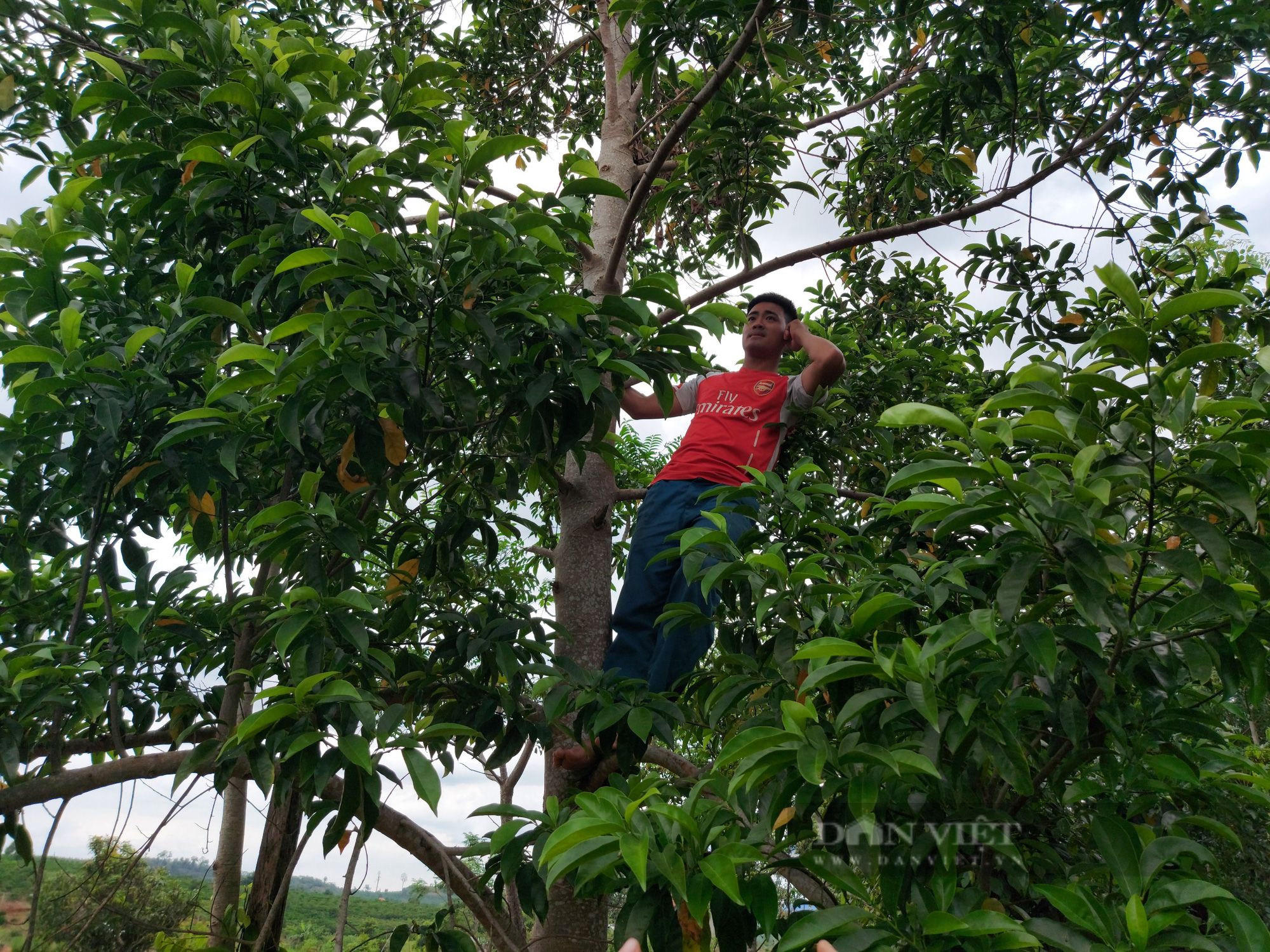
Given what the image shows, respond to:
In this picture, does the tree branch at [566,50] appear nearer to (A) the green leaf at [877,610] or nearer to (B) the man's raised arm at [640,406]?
(B) the man's raised arm at [640,406]

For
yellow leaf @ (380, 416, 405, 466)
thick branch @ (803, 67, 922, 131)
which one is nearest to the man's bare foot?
yellow leaf @ (380, 416, 405, 466)

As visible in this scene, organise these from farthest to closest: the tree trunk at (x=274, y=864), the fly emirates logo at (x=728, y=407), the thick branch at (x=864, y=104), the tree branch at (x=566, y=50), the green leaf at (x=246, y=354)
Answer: the tree branch at (x=566, y=50) < the thick branch at (x=864, y=104) < the fly emirates logo at (x=728, y=407) < the tree trunk at (x=274, y=864) < the green leaf at (x=246, y=354)

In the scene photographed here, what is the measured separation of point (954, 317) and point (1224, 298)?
280cm

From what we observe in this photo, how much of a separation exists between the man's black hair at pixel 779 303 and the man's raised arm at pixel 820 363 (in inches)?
12.5

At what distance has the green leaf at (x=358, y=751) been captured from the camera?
5.29 ft

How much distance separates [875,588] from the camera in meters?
1.73

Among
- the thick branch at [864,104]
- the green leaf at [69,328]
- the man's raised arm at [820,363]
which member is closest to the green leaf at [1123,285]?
the man's raised arm at [820,363]

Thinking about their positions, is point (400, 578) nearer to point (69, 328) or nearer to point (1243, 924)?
point (69, 328)

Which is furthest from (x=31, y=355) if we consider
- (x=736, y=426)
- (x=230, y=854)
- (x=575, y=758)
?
(x=230, y=854)

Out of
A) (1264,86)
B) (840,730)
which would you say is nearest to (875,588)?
(840,730)

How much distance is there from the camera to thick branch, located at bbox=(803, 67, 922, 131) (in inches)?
159

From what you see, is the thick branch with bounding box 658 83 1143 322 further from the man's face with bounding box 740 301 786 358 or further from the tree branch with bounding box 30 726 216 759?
the tree branch with bounding box 30 726 216 759

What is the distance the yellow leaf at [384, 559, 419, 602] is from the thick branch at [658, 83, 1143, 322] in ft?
3.79

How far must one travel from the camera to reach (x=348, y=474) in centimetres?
218
